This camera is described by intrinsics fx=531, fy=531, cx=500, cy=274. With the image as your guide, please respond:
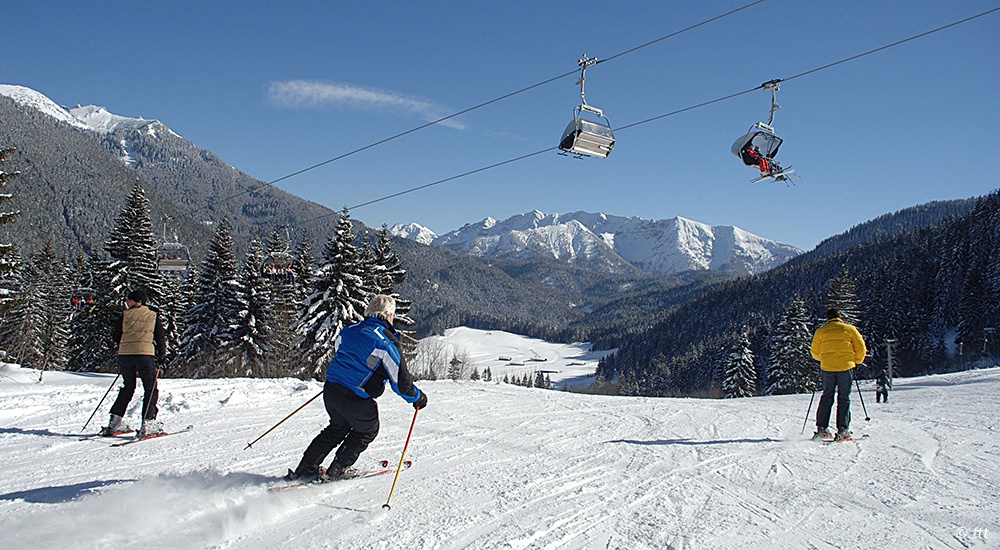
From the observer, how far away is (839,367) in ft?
24.7

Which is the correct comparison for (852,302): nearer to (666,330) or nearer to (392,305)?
(392,305)

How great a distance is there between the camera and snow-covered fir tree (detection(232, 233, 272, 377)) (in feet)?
95.0

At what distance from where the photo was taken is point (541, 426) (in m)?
8.37

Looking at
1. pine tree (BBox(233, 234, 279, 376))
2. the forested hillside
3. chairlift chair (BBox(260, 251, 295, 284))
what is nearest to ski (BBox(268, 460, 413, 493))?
chairlift chair (BBox(260, 251, 295, 284))

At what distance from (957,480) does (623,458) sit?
3326 millimetres

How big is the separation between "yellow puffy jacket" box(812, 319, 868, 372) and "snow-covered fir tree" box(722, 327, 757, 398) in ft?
106

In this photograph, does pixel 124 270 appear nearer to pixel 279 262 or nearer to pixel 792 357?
pixel 279 262

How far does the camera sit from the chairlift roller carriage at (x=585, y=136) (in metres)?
10.4

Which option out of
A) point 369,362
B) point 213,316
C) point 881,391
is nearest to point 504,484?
point 369,362

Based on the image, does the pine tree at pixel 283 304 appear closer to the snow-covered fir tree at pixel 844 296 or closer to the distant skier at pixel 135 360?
the distant skier at pixel 135 360

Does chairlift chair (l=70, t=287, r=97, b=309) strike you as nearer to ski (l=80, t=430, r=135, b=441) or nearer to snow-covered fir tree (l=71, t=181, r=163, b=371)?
→ snow-covered fir tree (l=71, t=181, r=163, b=371)

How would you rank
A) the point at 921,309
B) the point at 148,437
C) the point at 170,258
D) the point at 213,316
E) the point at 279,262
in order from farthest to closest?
1. the point at 921,309
2. the point at 213,316
3. the point at 279,262
4. the point at 170,258
5. the point at 148,437

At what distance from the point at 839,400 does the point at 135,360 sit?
9653 millimetres

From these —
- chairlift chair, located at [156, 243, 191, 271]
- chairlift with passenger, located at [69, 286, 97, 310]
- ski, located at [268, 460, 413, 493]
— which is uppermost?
chairlift chair, located at [156, 243, 191, 271]
